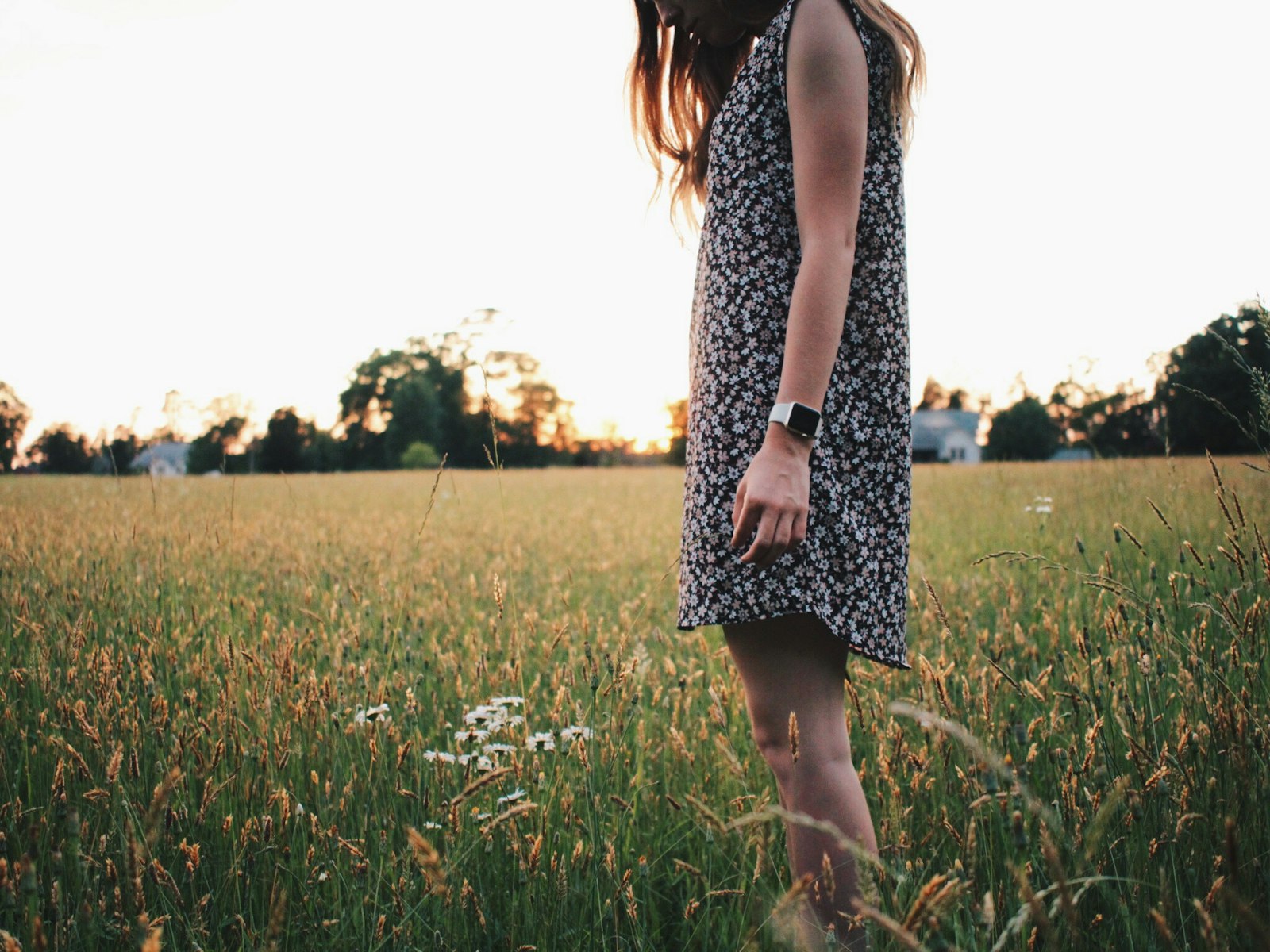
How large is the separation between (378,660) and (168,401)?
6.16ft

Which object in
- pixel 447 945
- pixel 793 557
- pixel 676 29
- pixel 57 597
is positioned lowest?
pixel 447 945

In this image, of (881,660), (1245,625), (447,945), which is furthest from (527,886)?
(1245,625)

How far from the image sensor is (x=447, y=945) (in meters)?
A: 1.52

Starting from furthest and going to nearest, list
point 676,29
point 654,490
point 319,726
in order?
point 654,490 < point 319,726 < point 676,29

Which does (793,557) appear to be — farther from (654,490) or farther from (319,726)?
(654,490)

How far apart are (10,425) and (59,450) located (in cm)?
124

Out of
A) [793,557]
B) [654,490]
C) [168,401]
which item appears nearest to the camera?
[793,557]

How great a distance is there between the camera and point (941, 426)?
261ft

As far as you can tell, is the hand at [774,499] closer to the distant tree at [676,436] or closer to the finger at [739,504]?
the finger at [739,504]

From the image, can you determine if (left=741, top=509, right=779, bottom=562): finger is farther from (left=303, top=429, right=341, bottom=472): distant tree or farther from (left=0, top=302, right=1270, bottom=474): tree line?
(left=303, top=429, right=341, bottom=472): distant tree

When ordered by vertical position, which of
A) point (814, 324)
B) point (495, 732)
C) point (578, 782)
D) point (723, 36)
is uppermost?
point (723, 36)

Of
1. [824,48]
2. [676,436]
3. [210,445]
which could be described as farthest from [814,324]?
[676,436]

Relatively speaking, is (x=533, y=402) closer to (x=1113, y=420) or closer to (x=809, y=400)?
(x=1113, y=420)

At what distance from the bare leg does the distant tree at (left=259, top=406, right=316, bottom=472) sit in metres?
45.6
